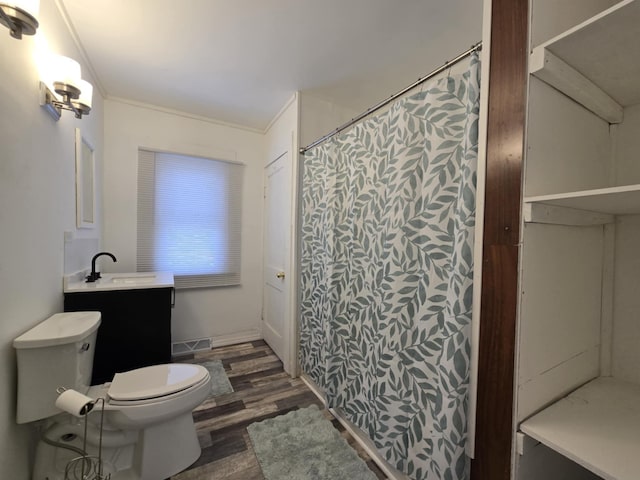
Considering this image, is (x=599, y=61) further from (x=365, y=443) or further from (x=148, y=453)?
(x=148, y=453)

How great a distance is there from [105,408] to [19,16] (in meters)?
1.54

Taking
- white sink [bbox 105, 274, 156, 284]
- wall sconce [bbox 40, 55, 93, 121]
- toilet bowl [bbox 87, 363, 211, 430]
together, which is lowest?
toilet bowl [bbox 87, 363, 211, 430]

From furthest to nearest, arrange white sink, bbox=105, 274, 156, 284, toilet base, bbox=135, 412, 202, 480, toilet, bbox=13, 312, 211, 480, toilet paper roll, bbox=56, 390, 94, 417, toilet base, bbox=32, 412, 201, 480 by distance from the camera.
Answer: white sink, bbox=105, 274, 156, 284 → toilet base, bbox=135, 412, 202, 480 → toilet base, bbox=32, 412, 201, 480 → toilet, bbox=13, 312, 211, 480 → toilet paper roll, bbox=56, 390, 94, 417

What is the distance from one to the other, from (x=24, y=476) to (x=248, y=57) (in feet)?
8.03

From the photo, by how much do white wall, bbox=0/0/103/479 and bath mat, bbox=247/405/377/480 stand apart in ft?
3.43

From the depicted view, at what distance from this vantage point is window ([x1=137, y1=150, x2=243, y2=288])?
2461mm

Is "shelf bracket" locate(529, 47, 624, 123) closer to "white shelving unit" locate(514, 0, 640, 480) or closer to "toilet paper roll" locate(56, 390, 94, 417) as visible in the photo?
"white shelving unit" locate(514, 0, 640, 480)

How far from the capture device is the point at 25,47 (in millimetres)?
1084

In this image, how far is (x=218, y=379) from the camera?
7.06 ft

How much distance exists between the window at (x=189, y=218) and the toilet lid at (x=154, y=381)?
49.9 inches

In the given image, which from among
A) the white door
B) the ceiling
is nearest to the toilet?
the white door

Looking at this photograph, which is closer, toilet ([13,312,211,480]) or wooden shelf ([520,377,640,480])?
wooden shelf ([520,377,640,480])

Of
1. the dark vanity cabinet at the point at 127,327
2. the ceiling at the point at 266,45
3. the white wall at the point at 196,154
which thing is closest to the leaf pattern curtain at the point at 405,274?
the ceiling at the point at 266,45

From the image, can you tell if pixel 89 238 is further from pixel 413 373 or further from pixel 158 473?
pixel 413 373
